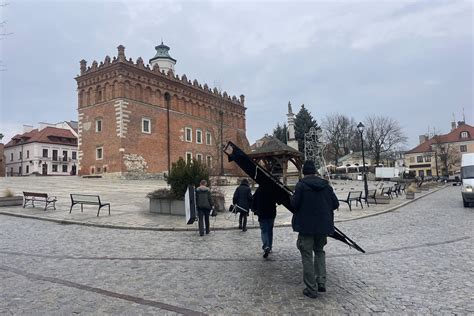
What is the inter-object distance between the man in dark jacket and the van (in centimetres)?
1463

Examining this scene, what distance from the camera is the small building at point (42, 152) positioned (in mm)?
60812

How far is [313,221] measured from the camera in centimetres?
484

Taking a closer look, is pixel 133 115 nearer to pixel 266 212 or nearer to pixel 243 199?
pixel 243 199

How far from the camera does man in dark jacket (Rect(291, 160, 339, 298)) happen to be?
480 cm

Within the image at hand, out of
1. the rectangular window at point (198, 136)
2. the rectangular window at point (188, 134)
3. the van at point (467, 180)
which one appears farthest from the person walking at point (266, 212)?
the rectangular window at point (198, 136)

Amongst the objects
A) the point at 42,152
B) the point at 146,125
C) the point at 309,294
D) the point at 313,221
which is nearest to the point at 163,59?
the point at 146,125

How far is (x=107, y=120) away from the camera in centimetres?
3988

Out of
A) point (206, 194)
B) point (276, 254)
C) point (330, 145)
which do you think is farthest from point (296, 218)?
point (330, 145)

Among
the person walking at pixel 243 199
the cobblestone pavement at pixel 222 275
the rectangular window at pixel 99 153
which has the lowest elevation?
the cobblestone pavement at pixel 222 275

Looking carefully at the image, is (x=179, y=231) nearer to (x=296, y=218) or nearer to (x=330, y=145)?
(x=296, y=218)

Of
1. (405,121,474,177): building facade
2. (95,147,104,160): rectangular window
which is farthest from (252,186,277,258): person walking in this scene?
(405,121,474,177): building facade

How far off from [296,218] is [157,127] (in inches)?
1604

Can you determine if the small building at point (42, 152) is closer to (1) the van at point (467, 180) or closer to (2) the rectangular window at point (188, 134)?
(2) the rectangular window at point (188, 134)

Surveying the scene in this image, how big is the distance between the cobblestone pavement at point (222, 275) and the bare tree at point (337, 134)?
201 feet
